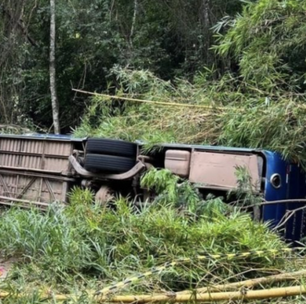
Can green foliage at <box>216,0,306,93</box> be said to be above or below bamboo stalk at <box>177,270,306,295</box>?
above

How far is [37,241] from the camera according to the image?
3.91 meters

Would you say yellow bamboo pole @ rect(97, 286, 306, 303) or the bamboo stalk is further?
the bamboo stalk

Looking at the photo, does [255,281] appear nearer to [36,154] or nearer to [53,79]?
[36,154]

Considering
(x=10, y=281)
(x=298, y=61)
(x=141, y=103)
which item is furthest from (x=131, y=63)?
(x=10, y=281)

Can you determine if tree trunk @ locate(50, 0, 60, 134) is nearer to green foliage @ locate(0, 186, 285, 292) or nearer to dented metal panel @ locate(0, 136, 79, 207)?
Answer: dented metal panel @ locate(0, 136, 79, 207)

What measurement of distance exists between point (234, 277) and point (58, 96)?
939 cm

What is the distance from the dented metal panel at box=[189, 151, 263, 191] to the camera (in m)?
4.43

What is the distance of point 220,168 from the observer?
15.2ft

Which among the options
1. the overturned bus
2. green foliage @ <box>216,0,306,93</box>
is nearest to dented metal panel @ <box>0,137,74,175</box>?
the overturned bus

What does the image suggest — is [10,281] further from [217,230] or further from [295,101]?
[295,101]

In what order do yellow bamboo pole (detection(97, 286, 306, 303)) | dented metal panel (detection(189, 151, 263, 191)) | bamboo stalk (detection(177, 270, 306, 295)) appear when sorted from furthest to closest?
dented metal panel (detection(189, 151, 263, 191)), bamboo stalk (detection(177, 270, 306, 295)), yellow bamboo pole (detection(97, 286, 306, 303))

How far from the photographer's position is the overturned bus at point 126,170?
4.43 metres

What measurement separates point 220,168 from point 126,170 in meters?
1.21

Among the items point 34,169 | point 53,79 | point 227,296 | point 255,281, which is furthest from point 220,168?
point 53,79
